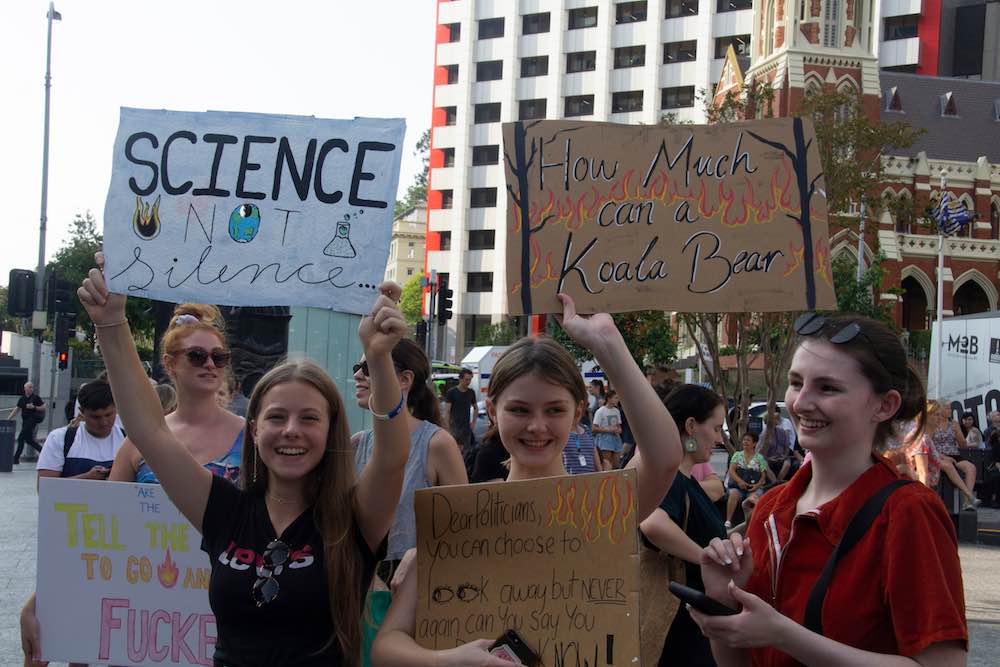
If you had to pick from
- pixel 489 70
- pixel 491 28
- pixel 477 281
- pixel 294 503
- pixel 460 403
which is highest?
pixel 491 28

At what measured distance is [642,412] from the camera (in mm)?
3088

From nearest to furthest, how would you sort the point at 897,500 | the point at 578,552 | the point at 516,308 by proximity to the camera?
the point at 897,500 → the point at 578,552 → the point at 516,308

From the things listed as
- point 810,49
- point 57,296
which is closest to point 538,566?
point 57,296

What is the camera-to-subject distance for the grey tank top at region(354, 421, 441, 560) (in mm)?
4113

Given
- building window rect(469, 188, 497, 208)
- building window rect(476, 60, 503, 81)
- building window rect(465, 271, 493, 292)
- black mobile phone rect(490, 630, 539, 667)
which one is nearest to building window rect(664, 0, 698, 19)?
building window rect(476, 60, 503, 81)

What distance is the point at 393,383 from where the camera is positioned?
2.99 metres

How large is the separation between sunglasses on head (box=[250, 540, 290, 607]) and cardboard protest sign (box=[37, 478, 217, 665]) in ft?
4.77

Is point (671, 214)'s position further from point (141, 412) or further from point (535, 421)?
point (141, 412)

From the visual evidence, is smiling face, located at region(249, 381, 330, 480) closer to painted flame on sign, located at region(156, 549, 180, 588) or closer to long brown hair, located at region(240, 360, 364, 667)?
long brown hair, located at region(240, 360, 364, 667)

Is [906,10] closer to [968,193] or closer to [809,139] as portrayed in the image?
[968,193]

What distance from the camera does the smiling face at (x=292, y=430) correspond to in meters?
3.06

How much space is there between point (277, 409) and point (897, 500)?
159 cm

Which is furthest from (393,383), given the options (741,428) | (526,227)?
(741,428)

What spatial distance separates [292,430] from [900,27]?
7336 cm
